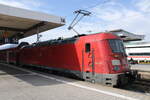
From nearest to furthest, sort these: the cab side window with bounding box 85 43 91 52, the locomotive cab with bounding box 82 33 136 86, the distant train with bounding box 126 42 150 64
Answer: the locomotive cab with bounding box 82 33 136 86 < the cab side window with bounding box 85 43 91 52 < the distant train with bounding box 126 42 150 64

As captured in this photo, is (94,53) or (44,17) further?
(44,17)

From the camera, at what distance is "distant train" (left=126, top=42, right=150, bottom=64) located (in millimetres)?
33781

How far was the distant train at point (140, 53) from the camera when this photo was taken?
33781mm

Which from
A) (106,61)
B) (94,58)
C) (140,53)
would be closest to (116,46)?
(106,61)

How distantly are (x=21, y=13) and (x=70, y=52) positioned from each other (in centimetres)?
433

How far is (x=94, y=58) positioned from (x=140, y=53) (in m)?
29.9

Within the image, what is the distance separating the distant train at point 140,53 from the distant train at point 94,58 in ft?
83.7

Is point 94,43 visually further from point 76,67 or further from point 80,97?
point 80,97

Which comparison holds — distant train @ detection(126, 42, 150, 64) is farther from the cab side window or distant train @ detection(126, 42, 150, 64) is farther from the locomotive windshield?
the cab side window

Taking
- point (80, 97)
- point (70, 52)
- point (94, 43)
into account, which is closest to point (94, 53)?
point (94, 43)

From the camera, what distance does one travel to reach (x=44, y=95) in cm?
622

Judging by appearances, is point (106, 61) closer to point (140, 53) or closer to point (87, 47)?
point (87, 47)

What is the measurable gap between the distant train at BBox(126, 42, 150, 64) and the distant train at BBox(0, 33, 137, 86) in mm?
25500

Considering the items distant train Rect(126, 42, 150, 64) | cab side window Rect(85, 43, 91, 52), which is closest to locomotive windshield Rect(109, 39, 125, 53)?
cab side window Rect(85, 43, 91, 52)
